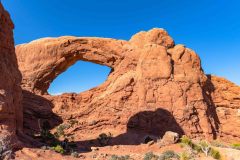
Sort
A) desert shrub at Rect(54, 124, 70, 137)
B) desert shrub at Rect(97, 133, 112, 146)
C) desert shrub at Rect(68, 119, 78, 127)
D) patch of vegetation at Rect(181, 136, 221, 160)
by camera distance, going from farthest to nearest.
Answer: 1. desert shrub at Rect(68, 119, 78, 127)
2. desert shrub at Rect(54, 124, 70, 137)
3. desert shrub at Rect(97, 133, 112, 146)
4. patch of vegetation at Rect(181, 136, 221, 160)

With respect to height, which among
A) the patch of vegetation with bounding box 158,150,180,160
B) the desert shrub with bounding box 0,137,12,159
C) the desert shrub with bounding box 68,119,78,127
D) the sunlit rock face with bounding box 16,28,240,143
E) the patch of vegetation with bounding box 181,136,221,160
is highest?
the sunlit rock face with bounding box 16,28,240,143

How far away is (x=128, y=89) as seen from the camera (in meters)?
29.0

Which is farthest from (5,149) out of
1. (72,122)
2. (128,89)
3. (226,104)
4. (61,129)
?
(226,104)

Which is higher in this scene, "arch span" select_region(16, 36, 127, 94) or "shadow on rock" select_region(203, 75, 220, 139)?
"arch span" select_region(16, 36, 127, 94)

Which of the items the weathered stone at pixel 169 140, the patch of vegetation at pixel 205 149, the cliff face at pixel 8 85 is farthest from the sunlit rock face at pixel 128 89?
the cliff face at pixel 8 85

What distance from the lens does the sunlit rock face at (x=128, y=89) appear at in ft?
90.5

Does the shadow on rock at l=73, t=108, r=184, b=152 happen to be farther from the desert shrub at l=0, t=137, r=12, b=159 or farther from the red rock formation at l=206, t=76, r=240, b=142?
the desert shrub at l=0, t=137, r=12, b=159

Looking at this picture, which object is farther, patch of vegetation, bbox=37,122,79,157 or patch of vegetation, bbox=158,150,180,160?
patch of vegetation, bbox=158,150,180,160

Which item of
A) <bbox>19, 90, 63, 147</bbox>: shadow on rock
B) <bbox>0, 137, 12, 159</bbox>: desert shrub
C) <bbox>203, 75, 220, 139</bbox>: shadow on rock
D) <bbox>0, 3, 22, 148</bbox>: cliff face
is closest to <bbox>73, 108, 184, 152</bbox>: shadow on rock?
<bbox>203, 75, 220, 139</bbox>: shadow on rock

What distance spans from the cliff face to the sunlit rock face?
315 inches

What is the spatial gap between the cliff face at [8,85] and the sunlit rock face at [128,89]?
26.2 ft

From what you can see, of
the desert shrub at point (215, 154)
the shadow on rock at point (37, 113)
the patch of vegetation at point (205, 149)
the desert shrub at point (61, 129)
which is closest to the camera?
the desert shrub at point (215, 154)

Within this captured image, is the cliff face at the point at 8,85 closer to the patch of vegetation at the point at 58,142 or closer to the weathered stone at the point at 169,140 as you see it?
the patch of vegetation at the point at 58,142

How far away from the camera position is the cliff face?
14164 mm
